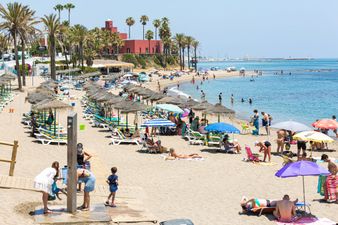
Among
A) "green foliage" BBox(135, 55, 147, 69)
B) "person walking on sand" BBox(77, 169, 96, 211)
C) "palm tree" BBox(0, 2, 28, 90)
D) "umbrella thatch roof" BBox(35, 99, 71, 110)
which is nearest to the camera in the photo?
"person walking on sand" BBox(77, 169, 96, 211)

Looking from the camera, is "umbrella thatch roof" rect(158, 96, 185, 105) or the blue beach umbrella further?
"umbrella thatch roof" rect(158, 96, 185, 105)

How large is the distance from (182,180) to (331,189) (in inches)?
179

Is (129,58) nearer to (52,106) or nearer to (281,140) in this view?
(52,106)

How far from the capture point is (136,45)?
12156cm

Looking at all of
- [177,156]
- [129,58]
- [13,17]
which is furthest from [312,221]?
[129,58]

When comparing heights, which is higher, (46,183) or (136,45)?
(136,45)

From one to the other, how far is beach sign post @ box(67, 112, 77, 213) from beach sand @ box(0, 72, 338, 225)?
952 mm

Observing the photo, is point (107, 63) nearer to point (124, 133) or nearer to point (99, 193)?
point (124, 133)

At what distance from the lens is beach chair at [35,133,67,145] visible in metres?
21.7

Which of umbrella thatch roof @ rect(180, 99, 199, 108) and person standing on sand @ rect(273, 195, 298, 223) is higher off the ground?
umbrella thatch roof @ rect(180, 99, 199, 108)

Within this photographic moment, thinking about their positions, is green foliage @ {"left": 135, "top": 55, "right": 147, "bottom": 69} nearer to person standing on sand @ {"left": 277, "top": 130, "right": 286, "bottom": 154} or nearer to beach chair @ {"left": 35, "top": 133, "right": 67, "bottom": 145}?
beach chair @ {"left": 35, "top": 133, "right": 67, "bottom": 145}

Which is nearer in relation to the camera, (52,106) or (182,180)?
Result: (182,180)

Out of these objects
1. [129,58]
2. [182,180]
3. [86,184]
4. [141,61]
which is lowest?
[182,180]

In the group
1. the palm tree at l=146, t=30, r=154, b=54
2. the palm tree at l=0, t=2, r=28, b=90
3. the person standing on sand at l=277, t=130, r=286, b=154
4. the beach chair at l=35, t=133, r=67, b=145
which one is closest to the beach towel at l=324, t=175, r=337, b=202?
the person standing on sand at l=277, t=130, r=286, b=154
